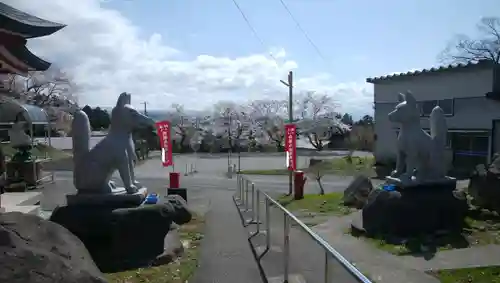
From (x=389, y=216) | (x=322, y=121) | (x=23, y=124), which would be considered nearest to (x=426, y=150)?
(x=389, y=216)

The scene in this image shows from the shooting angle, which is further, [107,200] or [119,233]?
[107,200]

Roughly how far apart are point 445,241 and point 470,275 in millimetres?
2264

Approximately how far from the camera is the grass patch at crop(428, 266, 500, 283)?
6242 millimetres

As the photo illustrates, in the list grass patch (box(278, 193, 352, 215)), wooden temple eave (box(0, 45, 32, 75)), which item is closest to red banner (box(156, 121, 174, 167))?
grass patch (box(278, 193, 352, 215))

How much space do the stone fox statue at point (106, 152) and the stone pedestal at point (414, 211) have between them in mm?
5250

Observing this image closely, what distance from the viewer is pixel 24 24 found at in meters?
6.59

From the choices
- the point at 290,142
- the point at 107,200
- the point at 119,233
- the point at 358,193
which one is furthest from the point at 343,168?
the point at 119,233

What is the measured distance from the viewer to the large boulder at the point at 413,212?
916cm

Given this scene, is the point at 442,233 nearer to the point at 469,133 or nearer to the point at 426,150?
the point at 426,150

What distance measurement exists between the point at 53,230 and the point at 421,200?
7.89 meters

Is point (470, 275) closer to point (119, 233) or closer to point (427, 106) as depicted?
point (119, 233)

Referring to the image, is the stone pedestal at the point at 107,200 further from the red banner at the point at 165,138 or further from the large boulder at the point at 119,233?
the red banner at the point at 165,138

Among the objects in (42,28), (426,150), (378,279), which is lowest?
(378,279)

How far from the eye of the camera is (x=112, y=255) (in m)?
6.95
